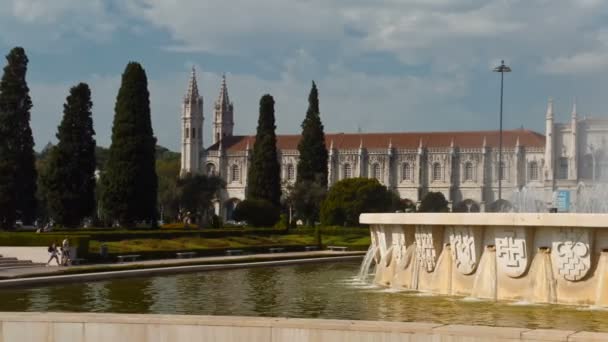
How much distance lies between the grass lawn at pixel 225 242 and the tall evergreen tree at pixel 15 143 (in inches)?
321

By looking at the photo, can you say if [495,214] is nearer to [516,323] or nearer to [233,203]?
[516,323]

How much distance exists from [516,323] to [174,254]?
18050mm

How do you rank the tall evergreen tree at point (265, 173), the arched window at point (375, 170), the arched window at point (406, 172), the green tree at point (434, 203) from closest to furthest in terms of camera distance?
the tall evergreen tree at point (265, 173) < the green tree at point (434, 203) < the arched window at point (406, 172) < the arched window at point (375, 170)

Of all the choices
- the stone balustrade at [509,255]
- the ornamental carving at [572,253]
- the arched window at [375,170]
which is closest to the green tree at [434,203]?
the arched window at [375,170]

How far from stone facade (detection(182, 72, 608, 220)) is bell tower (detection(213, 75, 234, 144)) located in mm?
4681

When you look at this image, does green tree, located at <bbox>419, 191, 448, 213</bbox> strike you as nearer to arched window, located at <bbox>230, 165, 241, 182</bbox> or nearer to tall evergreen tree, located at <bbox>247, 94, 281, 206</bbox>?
arched window, located at <bbox>230, 165, 241, 182</bbox>

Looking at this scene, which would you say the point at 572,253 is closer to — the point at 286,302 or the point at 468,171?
the point at 286,302

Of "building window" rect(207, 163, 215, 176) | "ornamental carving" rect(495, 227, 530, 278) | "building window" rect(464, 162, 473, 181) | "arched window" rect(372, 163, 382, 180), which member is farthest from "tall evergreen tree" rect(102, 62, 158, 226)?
"building window" rect(207, 163, 215, 176)

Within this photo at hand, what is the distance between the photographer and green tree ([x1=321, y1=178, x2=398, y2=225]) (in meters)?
58.1

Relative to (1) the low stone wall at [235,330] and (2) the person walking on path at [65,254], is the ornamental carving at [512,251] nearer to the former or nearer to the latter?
(1) the low stone wall at [235,330]

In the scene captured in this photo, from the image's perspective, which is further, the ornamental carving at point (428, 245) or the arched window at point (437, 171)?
the arched window at point (437, 171)

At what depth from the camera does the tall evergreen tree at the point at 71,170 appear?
1427 inches

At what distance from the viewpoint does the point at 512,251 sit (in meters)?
13.2

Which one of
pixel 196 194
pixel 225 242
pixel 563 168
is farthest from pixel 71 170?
pixel 563 168
